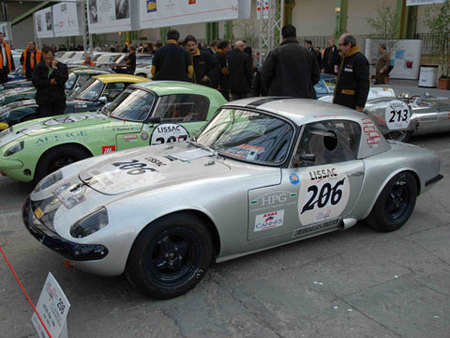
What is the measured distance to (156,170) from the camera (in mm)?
3508

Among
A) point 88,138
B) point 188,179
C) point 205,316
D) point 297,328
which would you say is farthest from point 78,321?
point 88,138

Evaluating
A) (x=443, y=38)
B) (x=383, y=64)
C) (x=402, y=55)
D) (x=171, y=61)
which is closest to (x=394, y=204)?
(x=171, y=61)

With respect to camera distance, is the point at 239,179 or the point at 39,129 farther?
the point at 39,129

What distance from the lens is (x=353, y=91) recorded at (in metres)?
6.30

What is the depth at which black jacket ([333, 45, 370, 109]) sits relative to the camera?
20.1 feet

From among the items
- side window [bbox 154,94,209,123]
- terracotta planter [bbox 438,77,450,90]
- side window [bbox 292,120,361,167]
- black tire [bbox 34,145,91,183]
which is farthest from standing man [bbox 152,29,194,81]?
terracotta planter [bbox 438,77,450,90]

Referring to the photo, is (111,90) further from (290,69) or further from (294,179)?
(294,179)

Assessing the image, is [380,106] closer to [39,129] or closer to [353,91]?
[353,91]

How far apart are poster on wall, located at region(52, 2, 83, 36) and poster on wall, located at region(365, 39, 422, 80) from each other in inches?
548

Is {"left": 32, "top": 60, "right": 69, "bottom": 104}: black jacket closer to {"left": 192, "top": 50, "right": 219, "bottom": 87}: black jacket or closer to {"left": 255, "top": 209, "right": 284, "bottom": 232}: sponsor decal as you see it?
{"left": 192, "top": 50, "right": 219, "bottom": 87}: black jacket

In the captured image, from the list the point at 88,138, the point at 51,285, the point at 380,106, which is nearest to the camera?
the point at 51,285

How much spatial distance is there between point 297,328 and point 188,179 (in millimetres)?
1277

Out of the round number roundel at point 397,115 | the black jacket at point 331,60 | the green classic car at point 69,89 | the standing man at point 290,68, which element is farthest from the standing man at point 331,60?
the standing man at point 290,68

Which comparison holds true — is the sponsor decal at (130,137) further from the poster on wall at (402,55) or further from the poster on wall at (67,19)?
the poster on wall at (402,55)
